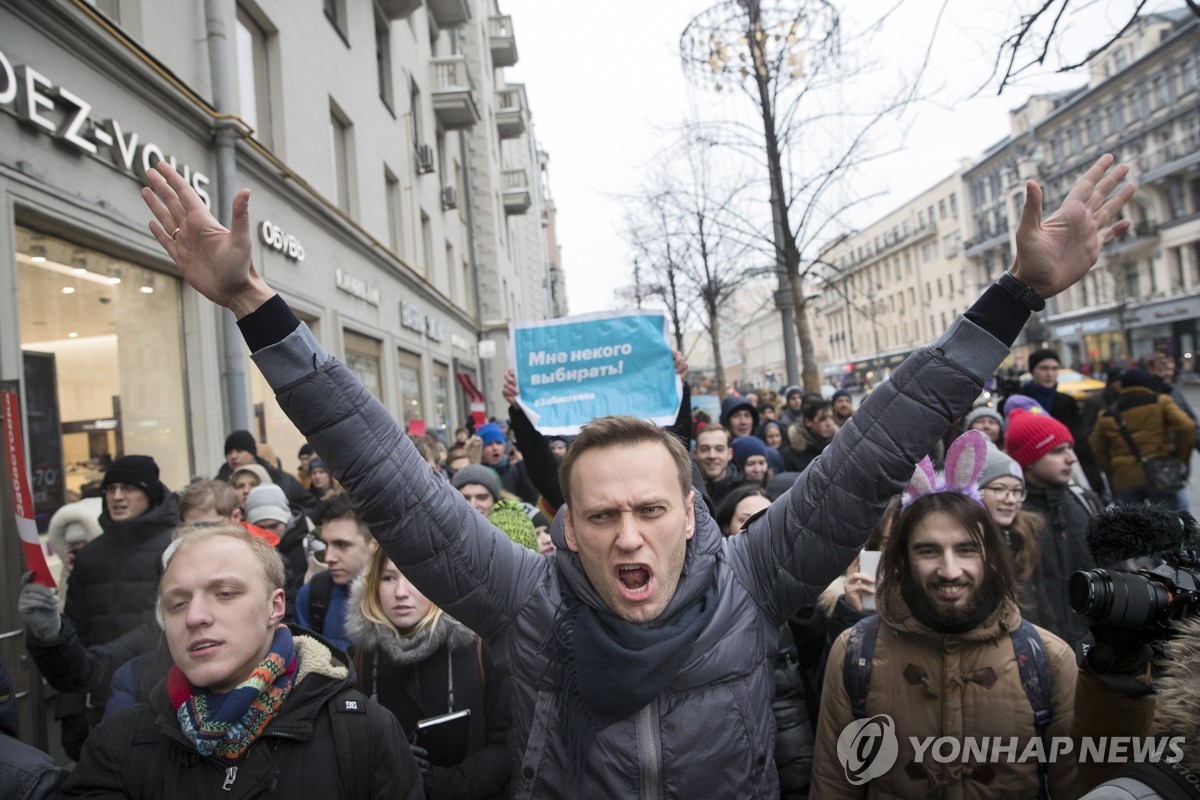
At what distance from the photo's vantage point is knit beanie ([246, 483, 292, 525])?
195 inches

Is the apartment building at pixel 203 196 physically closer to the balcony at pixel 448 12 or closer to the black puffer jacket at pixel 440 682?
the black puffer jacket at pixel 440 682

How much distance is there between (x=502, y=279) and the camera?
101ft

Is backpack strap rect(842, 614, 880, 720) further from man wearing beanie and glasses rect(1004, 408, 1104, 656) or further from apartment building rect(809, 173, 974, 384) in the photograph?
apartment building rect(809, 173, 974, 384)

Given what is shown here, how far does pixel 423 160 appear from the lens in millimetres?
18047

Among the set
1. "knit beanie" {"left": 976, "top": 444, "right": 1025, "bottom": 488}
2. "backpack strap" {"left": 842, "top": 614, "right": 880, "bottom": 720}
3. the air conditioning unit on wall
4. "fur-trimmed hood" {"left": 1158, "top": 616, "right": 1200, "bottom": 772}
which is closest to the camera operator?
"fur-trimmed hood" {"left": 1158, "top": 616, "right": 1200, "bottom": 772}

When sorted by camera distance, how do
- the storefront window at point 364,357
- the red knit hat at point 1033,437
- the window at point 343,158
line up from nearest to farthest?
the red knit hat at point 1033,437, the storefront window at point 364,357, the window at point 343,158

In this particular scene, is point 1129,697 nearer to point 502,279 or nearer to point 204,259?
point 204,259

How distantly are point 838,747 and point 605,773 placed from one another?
3.44ft

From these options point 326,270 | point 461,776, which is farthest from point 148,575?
point 326,270

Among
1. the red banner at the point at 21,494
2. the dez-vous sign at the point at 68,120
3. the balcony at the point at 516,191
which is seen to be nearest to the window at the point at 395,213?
the dez-vous sign at the point at 68,120

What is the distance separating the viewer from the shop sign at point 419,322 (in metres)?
15.9

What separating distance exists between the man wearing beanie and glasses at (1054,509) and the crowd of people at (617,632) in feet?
3.79

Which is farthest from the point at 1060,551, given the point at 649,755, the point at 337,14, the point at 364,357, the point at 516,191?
the point at 516,191

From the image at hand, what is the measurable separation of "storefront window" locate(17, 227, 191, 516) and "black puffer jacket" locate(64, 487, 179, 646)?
1915 mm
